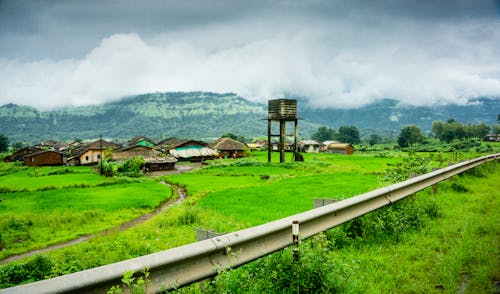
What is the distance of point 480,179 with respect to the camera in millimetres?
14148

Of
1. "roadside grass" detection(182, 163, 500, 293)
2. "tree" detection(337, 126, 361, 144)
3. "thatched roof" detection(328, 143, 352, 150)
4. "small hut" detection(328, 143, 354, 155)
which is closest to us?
"roadside grass" detection(182, 163, 500, 293)

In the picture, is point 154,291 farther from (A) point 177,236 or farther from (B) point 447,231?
(A) point 177,236

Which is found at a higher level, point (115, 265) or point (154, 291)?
point (115, 265)

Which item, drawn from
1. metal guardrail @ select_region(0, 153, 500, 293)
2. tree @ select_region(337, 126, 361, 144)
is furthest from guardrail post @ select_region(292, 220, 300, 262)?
tree @ select_region(337, 126, 361, 144)

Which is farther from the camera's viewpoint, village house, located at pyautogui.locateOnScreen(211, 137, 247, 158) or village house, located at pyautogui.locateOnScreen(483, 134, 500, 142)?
village house, located at pyautogui.locateOnScreen(483, 134, 500, 142)

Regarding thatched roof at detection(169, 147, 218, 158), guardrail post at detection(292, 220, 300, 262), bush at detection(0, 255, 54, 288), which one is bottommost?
thatched roof at detection(169, 147, 218, 158)

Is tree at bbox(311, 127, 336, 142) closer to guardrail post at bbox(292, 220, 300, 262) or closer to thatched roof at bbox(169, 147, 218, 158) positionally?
thatched roof at bbox(169, 147, 218, 158)

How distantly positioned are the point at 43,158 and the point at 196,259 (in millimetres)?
75924

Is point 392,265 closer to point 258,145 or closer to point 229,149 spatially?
point 229,149

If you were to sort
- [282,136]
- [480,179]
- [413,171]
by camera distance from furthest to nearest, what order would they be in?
1. [282,136]
2. [480,179]
3. [413,171]

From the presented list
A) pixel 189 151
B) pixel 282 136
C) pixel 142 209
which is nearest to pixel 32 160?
pixel 189 151

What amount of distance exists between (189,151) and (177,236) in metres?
64.4

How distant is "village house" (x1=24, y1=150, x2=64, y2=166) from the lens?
216 feet

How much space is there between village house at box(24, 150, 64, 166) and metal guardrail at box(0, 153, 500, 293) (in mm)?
75224
